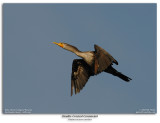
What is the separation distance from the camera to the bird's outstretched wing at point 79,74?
43.0 feet

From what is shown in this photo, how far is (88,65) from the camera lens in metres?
12.6

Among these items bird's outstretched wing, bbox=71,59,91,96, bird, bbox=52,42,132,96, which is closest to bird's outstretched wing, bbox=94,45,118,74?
bird, bbox=52,42,132,96

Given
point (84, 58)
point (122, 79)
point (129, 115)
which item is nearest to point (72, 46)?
point (84, 58)

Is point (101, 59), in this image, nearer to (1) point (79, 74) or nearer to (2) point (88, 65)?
(2) point (88, 65)

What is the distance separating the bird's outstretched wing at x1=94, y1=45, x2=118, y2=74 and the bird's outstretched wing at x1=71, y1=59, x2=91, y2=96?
1.23m

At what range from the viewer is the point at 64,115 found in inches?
470

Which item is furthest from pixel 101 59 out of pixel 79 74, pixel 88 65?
pixel 79 74

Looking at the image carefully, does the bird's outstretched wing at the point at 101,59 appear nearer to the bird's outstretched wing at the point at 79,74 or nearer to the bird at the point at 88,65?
the bird at the point at 88,65

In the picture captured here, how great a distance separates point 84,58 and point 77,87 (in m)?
1.08

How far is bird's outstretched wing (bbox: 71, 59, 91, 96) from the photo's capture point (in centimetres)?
1312

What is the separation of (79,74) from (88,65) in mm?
750

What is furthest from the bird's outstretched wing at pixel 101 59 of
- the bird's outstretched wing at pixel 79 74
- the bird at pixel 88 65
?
the bird's outstretched wing at pixel 79 74

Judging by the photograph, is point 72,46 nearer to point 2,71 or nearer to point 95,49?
point 95,49

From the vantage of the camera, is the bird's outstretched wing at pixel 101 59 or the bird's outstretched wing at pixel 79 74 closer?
the bird's outstretched wing at pixel 101 59
